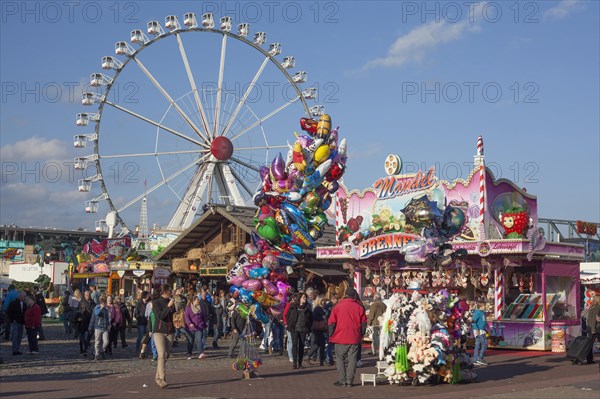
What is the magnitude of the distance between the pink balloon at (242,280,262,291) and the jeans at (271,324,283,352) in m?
3.08

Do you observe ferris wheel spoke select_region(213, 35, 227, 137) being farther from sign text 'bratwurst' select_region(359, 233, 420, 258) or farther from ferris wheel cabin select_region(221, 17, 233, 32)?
sign text 'bratwurst' select_region(359, 233, 420, 258)

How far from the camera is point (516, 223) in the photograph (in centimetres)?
2258

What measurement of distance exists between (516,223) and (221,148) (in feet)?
75.6

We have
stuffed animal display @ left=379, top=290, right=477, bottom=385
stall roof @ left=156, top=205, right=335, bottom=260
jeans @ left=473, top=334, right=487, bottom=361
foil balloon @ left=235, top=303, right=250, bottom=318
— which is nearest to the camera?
stuffed animal display @ left=379, top=290, right=477, bottom=385

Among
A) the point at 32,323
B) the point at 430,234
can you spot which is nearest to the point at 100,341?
the point at 32,323

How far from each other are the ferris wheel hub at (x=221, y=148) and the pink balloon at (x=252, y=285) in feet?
80.9

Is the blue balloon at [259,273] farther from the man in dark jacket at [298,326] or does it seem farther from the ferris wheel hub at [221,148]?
the ferris wheel hub at [221,148]

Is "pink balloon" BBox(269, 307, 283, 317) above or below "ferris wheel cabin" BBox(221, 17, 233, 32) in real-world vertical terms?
below

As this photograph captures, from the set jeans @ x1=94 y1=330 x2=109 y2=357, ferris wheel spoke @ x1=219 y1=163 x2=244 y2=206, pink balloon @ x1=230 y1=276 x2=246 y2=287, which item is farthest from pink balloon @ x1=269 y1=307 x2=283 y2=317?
ferris wheel spoke @ x1=219 y1=163 x2=244 y2=206

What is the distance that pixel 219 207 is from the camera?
33469 millimetres

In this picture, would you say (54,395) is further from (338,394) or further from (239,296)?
(239,296)

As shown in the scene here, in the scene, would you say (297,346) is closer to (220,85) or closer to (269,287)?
(269,287)

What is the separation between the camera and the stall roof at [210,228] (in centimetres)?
3284

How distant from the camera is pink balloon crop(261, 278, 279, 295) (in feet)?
62.2
